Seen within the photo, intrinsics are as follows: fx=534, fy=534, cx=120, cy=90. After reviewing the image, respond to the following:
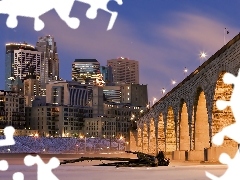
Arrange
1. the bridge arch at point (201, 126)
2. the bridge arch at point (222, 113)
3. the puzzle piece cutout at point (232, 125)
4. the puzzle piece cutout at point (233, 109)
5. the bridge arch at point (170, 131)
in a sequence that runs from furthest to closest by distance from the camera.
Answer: the bridge arch at point (170, 131)
the bridge arch at point (201, 126)
the bridge arch at point (222, 113)
the puzzle piece cutout at point (233, 109)
the puzzle piece cutout at point (232, 125)

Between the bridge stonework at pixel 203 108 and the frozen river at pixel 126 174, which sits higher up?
the bridge stonework at pixel 203 108

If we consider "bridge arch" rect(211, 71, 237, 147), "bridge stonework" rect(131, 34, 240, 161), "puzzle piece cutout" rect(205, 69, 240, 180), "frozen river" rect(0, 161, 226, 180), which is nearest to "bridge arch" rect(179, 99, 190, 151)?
"bridge stonework" rect(131, 34, 240, 161)

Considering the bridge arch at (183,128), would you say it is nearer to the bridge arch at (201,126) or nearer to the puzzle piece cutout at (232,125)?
the bridge arch at (201,126)

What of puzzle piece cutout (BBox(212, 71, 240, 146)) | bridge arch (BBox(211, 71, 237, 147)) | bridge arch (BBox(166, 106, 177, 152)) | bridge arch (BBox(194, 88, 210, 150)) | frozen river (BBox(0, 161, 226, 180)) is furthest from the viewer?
bridge arch (BBox(166, 106, 177, 152))

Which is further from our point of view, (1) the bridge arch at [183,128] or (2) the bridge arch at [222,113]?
(1) the bridge arch at [183,128]

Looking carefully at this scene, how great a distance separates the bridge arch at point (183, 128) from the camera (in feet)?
180

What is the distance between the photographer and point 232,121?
1524 inches

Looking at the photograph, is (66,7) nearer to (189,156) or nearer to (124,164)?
(124,164)

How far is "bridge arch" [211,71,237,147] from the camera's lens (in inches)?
1455

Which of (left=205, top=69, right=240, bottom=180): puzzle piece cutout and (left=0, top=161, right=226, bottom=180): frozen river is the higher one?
(left=205, top=69, right=240, bottom=180): puzzle piece cutout

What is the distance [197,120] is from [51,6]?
3187 centimetres

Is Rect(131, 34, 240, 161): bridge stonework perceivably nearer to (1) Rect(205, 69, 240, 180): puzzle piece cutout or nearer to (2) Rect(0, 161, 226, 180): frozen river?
(1) Rect(205, 69, 240, 180): puzzle piece cutout

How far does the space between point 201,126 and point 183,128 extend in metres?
8.50

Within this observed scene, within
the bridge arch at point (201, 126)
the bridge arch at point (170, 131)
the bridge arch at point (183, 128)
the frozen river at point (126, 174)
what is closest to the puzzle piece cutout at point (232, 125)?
the frozen river at point (126, 174)
